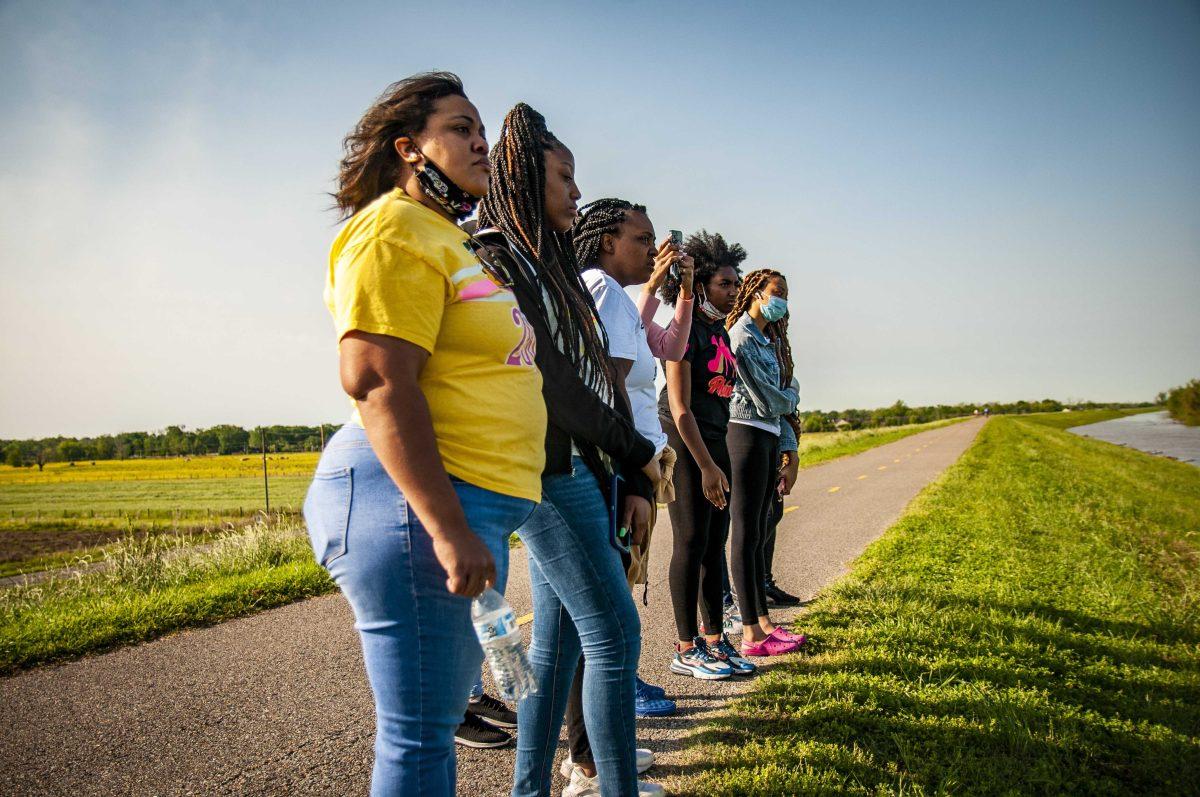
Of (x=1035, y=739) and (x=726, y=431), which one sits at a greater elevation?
(x=726, y=431)

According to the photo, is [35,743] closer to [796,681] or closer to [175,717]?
[175,717]

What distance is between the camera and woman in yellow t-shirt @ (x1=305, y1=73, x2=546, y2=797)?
1.16 meters

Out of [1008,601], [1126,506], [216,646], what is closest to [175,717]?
[216,646]

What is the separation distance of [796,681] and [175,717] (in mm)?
3041

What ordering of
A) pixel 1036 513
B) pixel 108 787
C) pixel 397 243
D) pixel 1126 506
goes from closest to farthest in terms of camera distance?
pixel 397 243, pixel 108 787, pixel 1036 513, pixel 1126 506

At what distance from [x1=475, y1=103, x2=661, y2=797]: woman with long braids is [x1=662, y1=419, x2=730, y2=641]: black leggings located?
129 centimetres

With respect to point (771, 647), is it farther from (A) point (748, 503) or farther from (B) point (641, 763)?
(B) point (641, 763)

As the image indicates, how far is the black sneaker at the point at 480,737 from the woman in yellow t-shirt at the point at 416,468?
1.87 metres

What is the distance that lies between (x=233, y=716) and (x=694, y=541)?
2.41 m

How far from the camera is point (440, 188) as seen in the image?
57.1 inches

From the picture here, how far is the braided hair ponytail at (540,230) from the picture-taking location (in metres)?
1.89

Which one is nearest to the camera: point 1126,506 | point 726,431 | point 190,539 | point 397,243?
point 397,243

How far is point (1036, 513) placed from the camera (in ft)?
32.0

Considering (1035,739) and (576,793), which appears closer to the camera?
(576,793)
